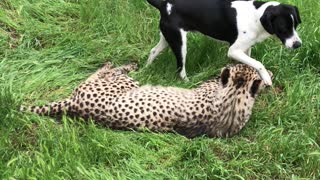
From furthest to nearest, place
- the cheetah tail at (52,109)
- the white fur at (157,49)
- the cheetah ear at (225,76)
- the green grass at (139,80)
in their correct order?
the white fur at (157,49) → the cheetah ear at (225,76) → the cheetah tail at (52,109) → the green grass at (139,80)

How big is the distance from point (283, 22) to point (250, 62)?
37 centimetres

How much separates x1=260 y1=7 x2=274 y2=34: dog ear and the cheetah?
305mm

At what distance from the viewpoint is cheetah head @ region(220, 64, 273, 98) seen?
14.1ft

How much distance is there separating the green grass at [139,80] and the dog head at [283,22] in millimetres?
368

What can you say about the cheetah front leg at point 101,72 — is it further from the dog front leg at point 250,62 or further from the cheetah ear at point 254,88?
the cheetah ear at point 254,88

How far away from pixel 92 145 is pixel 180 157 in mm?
549

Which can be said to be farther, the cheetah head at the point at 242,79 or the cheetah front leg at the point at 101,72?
the cheetah front leg at the point at 101,72

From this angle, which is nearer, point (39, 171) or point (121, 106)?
point (39, 171)

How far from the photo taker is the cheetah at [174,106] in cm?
418

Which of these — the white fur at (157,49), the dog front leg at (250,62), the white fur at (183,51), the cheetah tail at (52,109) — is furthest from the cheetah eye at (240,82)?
the cheetah tail at (52,109)

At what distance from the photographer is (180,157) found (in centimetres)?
393

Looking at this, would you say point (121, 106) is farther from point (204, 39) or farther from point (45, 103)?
point (204, 39)

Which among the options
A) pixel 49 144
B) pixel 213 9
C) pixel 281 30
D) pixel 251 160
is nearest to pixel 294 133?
pixel 251 160

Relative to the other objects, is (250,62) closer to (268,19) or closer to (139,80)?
(268,19)
